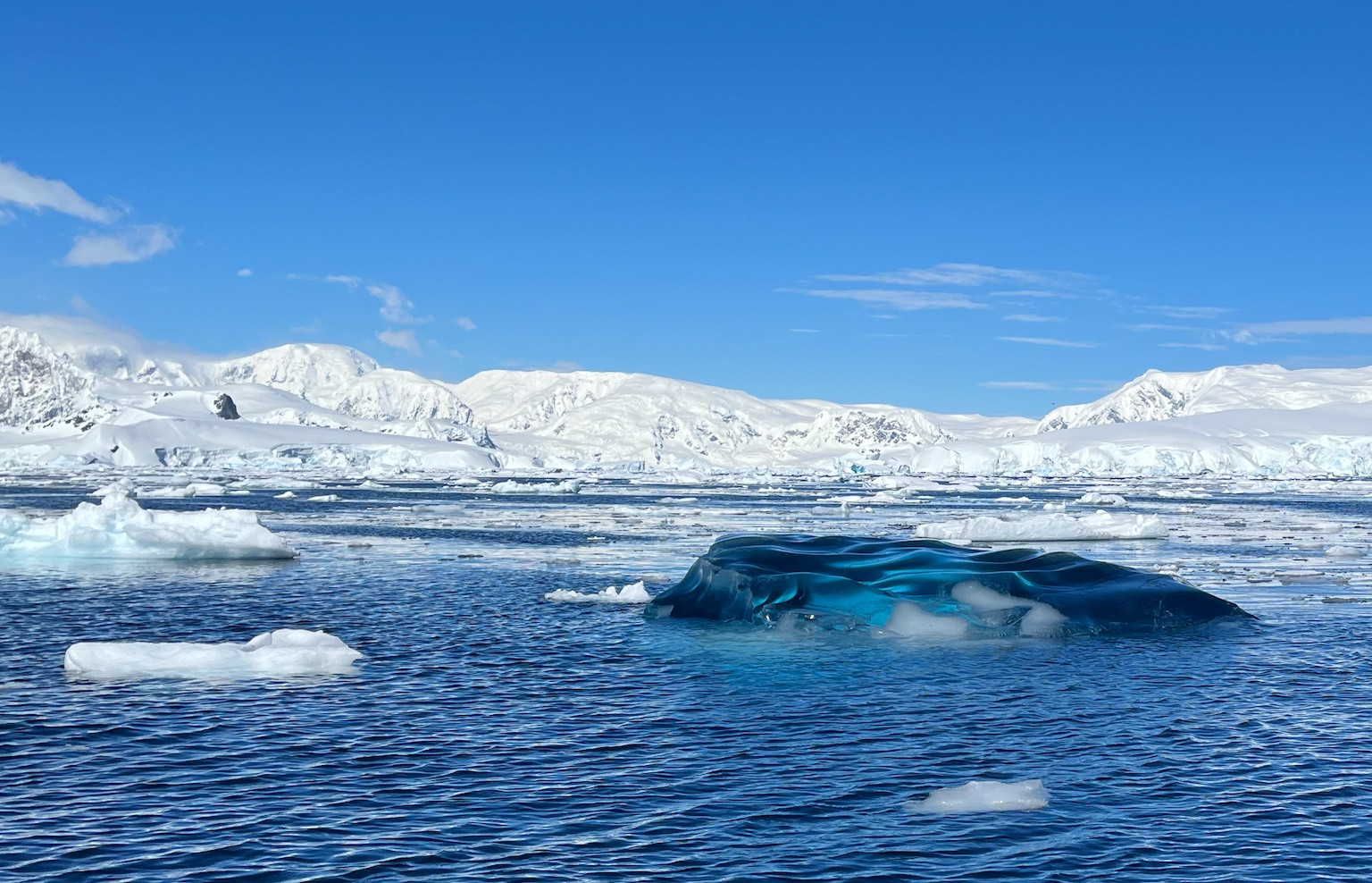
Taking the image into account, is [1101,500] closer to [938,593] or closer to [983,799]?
[938,593]

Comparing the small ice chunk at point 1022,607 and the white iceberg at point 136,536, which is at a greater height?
the white iceberg at point 136,536

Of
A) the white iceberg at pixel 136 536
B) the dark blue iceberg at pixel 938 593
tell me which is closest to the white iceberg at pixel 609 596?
the dark blue iceberg at pixel 938 593

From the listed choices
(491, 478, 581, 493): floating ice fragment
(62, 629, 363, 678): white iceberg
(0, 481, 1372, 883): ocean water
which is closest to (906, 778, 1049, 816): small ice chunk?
(0, 481, 1372, 883): ocean water

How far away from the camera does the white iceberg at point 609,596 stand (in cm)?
3088

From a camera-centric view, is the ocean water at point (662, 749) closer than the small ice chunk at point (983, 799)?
Yes

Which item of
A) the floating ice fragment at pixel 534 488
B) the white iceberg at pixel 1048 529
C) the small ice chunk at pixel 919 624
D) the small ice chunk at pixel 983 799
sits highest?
the floating ice fragment at pixel 534 488

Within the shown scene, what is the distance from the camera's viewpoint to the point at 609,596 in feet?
103

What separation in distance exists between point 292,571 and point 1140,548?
31752 millimetres

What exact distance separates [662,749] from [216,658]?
8.92m

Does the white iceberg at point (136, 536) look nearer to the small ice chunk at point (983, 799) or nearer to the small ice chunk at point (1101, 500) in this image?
the small ice chunk at point (983, 799)

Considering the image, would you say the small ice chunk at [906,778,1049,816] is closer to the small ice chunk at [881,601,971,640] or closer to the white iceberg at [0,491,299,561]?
the small ice chunk at [881,601,971,640]

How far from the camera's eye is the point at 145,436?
563ft

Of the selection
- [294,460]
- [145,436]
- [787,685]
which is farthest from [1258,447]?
[787,685]

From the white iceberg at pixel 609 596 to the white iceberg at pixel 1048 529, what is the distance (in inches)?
861
